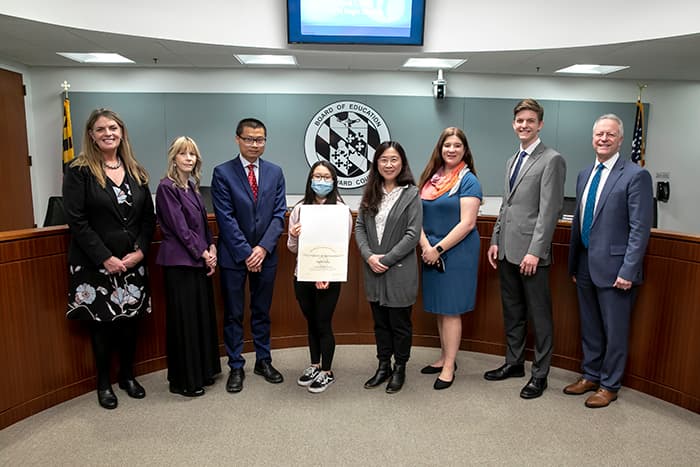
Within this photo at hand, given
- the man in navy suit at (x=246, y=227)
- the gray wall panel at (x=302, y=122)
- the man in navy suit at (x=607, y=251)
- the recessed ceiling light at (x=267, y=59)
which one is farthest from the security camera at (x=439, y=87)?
the man in navy suit at (x=246, y=227)

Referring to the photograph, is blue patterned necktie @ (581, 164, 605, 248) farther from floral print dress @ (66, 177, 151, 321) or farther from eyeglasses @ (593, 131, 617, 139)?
floral print dress @ (66, 177, 151, 321)

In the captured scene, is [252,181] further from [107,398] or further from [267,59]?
[267,59]

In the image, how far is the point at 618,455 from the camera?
203 cm

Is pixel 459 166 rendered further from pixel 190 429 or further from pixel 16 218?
pixel 16 218

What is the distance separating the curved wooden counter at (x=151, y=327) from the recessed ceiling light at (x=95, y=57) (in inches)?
135

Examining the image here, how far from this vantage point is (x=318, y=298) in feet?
8.43

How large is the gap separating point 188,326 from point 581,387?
2.41m

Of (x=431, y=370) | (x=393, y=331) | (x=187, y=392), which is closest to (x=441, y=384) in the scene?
(x=431, y=370)

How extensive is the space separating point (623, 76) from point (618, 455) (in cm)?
537

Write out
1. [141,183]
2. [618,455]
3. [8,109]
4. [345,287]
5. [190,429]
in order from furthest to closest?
1. [8,109]
2. [345,287]
3. [141,183]
4. [190,429]
5. [618,455]

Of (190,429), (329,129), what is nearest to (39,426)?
(190,429)

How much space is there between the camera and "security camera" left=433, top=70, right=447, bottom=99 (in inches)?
216

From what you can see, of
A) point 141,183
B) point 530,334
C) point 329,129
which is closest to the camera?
point 141,183

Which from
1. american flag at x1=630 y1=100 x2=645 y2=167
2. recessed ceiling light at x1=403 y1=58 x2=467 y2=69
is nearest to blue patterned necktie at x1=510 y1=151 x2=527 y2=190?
recessed ceiling light at x1=403 y1=58 x2=467 y2=69
